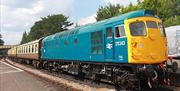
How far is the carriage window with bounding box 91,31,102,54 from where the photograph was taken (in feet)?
55.0

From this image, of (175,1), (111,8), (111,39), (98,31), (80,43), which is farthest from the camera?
(111,8)

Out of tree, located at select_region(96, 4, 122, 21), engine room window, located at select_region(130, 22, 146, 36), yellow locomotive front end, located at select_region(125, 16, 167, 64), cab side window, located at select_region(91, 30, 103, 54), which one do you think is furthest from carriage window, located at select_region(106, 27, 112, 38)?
tree, located at select_region(96, 4, 122, 21)

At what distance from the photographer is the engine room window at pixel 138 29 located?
46.5 feet

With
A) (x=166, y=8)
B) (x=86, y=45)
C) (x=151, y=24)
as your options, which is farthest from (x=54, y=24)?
(x=151, y=24)

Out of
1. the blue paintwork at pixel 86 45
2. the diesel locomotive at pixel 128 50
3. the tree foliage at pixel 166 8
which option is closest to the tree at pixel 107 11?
Result: the tree foliage at pixel 166 8

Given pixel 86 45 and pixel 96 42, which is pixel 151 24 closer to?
pixel 96 42

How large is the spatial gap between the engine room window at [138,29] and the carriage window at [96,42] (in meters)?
2.73

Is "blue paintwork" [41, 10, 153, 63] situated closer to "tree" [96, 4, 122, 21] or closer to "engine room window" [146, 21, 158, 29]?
"engine room window" [146, 21, 158, 29]

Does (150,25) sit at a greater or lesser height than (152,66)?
greater

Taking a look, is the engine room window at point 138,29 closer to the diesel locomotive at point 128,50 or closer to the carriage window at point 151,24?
the diesel locomotive at point 128,50

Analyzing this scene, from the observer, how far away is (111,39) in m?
15.4

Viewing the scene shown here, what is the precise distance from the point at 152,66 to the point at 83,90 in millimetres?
3350

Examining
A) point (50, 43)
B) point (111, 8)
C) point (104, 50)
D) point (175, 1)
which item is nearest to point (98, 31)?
point (104, 50)

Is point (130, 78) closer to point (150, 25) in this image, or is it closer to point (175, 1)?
point (150, 25)
